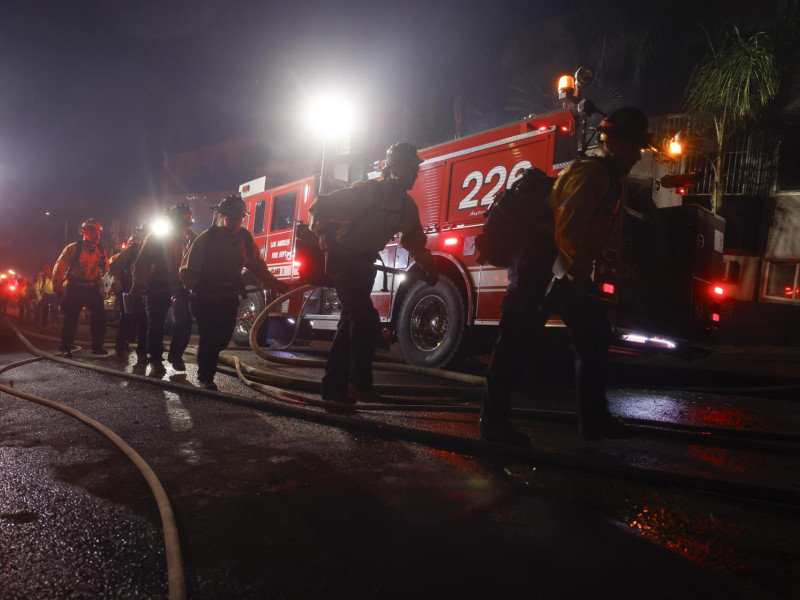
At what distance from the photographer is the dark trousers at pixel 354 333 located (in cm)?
404

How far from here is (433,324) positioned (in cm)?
677

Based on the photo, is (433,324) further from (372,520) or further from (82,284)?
(82,284)

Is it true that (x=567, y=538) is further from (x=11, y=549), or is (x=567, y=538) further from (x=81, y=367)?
(x=81, y=367)

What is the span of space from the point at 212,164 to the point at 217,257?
52741 mm

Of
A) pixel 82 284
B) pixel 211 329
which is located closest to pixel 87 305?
pixel 82 284

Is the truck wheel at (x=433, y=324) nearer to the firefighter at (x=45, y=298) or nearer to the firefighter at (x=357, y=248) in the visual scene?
the firefighter at (x=357, y=248)

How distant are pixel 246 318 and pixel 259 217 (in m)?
2.02

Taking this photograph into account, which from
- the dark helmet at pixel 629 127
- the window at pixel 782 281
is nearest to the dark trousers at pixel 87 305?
the dark helmet at pixel 629 127

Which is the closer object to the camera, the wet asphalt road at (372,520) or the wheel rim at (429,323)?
the wet asphalt road at (372,520)

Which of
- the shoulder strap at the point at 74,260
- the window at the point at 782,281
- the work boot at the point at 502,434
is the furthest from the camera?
the window at the point at 782,281

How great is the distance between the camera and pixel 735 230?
51.2 feet

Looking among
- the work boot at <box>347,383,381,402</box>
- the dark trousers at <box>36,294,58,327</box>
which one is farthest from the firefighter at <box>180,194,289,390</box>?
the dark trousers at <box>36,294,58,327</box>

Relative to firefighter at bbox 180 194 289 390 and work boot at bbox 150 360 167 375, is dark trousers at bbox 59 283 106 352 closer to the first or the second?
work boot at bbox 150 360 167 375

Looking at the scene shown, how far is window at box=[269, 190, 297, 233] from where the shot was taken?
10.0m
